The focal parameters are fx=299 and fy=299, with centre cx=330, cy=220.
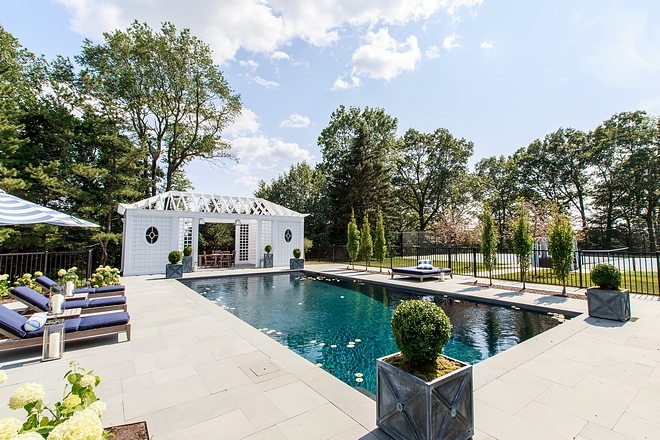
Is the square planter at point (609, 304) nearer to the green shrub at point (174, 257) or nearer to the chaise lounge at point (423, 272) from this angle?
the chaise lounge at point (423, 272)

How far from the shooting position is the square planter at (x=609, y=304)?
573 cm

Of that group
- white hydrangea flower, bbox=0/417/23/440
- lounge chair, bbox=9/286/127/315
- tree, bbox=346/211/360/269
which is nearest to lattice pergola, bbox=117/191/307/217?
tree, bbox=346/211/360/269

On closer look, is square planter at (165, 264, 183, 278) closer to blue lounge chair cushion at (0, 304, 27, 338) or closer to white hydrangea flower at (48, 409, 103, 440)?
blue lounge chair cushion at (0, 304, 27, 338)

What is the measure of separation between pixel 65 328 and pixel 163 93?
20907 millimetres

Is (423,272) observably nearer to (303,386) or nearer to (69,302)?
(303,386)

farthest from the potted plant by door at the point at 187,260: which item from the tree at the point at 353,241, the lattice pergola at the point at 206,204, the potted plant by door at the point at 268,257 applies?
the tree at the point at 353,241

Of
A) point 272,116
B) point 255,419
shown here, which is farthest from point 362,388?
point 272,116

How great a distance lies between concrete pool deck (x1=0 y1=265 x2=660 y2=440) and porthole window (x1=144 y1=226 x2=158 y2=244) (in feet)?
31.9

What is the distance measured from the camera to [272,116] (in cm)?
1733

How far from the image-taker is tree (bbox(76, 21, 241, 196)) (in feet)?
61.8

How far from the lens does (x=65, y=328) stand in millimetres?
4520

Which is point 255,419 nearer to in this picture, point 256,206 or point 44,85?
point 256,206

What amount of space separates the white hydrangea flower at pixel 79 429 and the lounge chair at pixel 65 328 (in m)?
4.33

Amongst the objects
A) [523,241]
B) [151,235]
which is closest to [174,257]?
[151,235]
